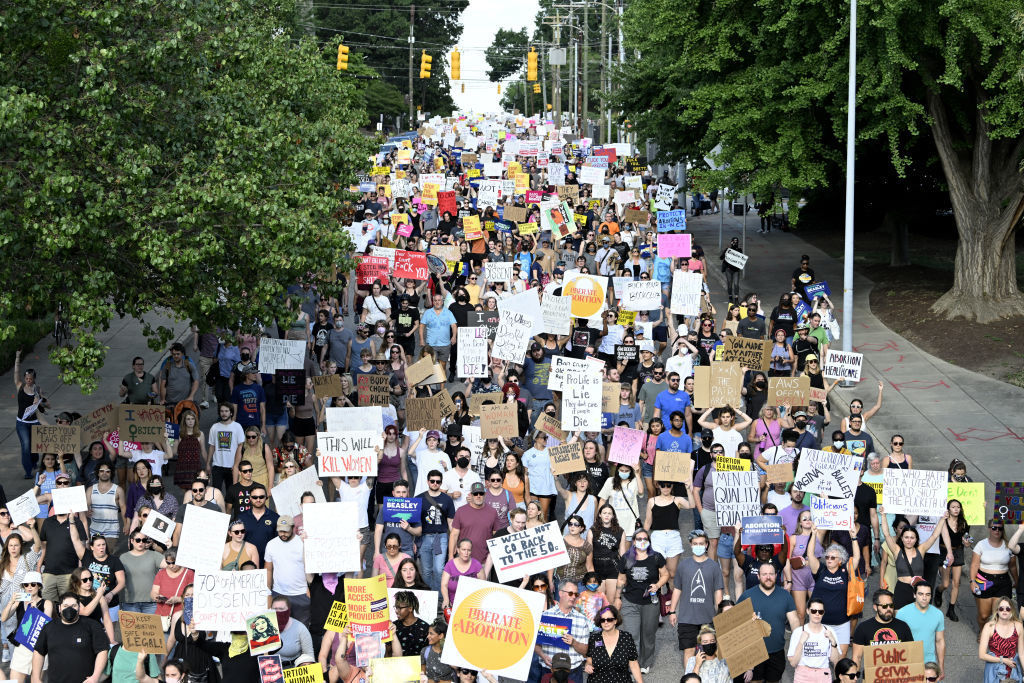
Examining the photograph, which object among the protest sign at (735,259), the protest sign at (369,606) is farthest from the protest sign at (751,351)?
the protest sign at (369,606)

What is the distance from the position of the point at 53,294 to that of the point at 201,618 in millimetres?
5113

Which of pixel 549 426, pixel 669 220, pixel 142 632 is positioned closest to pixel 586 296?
pixel 549 426

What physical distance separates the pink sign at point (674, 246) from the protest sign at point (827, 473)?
392 inches

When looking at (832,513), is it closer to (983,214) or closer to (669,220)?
(669,220)

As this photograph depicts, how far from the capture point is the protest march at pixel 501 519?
9.98m

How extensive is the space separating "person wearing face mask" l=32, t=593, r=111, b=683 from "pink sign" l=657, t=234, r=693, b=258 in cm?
1398

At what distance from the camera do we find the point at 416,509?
11844 mm

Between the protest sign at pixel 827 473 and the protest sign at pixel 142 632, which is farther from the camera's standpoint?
the protest sign at pixel 827 473

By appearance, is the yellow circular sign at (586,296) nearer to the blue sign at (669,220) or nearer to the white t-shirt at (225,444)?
the white t-shirt at (225,444)

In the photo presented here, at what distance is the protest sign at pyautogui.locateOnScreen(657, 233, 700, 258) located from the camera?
72.8 feet

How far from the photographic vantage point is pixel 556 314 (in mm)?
17938

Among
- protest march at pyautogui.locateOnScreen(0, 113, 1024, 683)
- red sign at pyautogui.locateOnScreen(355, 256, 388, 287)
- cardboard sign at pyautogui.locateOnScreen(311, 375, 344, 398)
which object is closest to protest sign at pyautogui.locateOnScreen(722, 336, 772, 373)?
protest march at pyautogui.locateOnScreen(0, 113, 1024, 683)

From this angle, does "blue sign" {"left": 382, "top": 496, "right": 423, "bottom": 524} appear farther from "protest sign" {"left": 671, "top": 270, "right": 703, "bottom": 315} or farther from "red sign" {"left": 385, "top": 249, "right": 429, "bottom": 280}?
"red sign" {"left": 385, "top": 249, "right": 429, "bottom": 280}

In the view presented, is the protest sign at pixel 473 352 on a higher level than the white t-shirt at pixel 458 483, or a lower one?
higher
